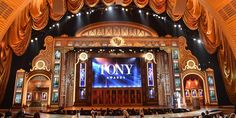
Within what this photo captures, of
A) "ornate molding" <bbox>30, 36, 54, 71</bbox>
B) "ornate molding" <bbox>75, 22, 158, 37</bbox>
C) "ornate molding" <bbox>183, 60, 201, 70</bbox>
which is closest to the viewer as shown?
"ornate molding" <bbox>30, 36, 54, 71</bbox>

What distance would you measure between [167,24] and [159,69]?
4.29 m

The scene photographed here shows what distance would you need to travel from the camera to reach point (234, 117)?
6.96 metres

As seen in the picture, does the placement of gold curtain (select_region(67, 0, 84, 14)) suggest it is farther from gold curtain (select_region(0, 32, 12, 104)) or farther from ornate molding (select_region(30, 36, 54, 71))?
ornate molding (select_region(30, 36, 54, 71))

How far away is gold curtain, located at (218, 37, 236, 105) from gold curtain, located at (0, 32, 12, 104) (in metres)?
14.1

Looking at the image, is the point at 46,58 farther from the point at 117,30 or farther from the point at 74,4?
the point at 117,30

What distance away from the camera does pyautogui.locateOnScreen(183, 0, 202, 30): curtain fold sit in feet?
45.5

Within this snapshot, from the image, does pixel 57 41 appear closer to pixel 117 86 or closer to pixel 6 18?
pixel 117 86

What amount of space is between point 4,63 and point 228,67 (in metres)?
15.7

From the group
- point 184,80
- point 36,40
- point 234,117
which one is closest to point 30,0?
point 36,40

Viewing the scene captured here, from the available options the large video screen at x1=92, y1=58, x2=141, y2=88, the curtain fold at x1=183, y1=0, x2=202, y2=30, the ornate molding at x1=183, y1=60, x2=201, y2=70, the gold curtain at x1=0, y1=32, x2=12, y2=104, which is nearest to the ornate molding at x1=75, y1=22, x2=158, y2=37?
the large video screen at x1=92, y1=58, x2=141, y2=88

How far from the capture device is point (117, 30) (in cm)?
2070

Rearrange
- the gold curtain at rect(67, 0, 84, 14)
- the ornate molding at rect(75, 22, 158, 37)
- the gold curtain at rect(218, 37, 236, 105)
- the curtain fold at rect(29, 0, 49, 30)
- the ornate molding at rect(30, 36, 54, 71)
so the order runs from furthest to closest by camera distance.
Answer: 1. the ornate molding at rect(75, 22, 158, 37)
2. the ornate molding at rect(30, 36, 54, 71)
3. the gold curtain at rect(67, 0, 84, 14)
4. the gold curtain at rect(218, 37, 236, 105)
5. the curtain fold at rect(29, 0, 49, 30)

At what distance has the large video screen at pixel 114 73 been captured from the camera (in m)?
19.5

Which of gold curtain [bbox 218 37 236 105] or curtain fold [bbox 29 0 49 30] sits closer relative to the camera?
curtain fold [bbox 29 0 49 30]
